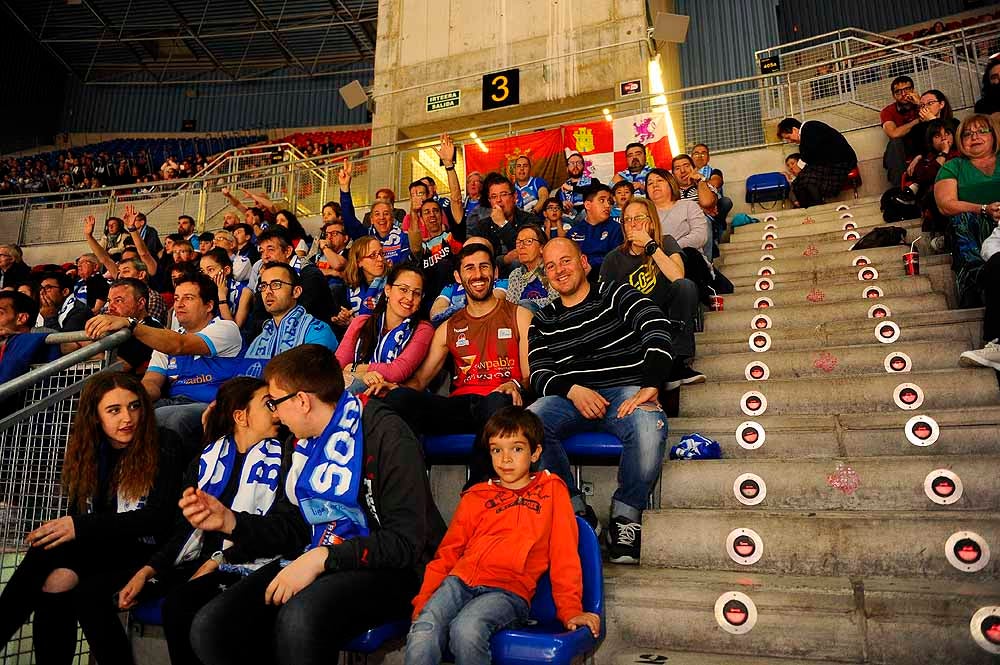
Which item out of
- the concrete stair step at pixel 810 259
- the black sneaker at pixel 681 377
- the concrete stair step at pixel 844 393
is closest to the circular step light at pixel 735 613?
the concrete stair step at pixel 844 393

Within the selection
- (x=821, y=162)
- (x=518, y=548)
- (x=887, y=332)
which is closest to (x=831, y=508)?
(x=518, y=548)

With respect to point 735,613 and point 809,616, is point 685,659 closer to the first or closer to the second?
point 735,613

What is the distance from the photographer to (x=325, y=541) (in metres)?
2.04

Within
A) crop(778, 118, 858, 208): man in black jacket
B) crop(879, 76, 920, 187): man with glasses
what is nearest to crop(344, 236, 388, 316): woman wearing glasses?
crop(778, 118, 858, 208): man in black jacket

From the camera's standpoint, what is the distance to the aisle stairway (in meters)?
1.92

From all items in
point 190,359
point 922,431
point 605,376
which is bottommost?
point 922,431

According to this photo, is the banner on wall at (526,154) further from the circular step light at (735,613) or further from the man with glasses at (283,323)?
the circular step light at (735,613)

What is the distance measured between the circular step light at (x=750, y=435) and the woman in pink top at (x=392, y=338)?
59.6 inches

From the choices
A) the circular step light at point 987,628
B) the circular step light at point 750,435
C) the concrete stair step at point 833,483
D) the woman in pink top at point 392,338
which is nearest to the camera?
the circular step light at point 987,628

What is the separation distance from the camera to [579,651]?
1766 millimetres

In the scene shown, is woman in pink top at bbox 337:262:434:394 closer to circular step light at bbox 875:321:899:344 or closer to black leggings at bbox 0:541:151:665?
black leggings at bbox 0:541:151:665

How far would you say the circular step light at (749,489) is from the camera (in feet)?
8.23

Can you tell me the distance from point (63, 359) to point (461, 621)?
1840 mm

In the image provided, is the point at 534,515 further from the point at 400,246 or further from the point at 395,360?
the point at 400,246
